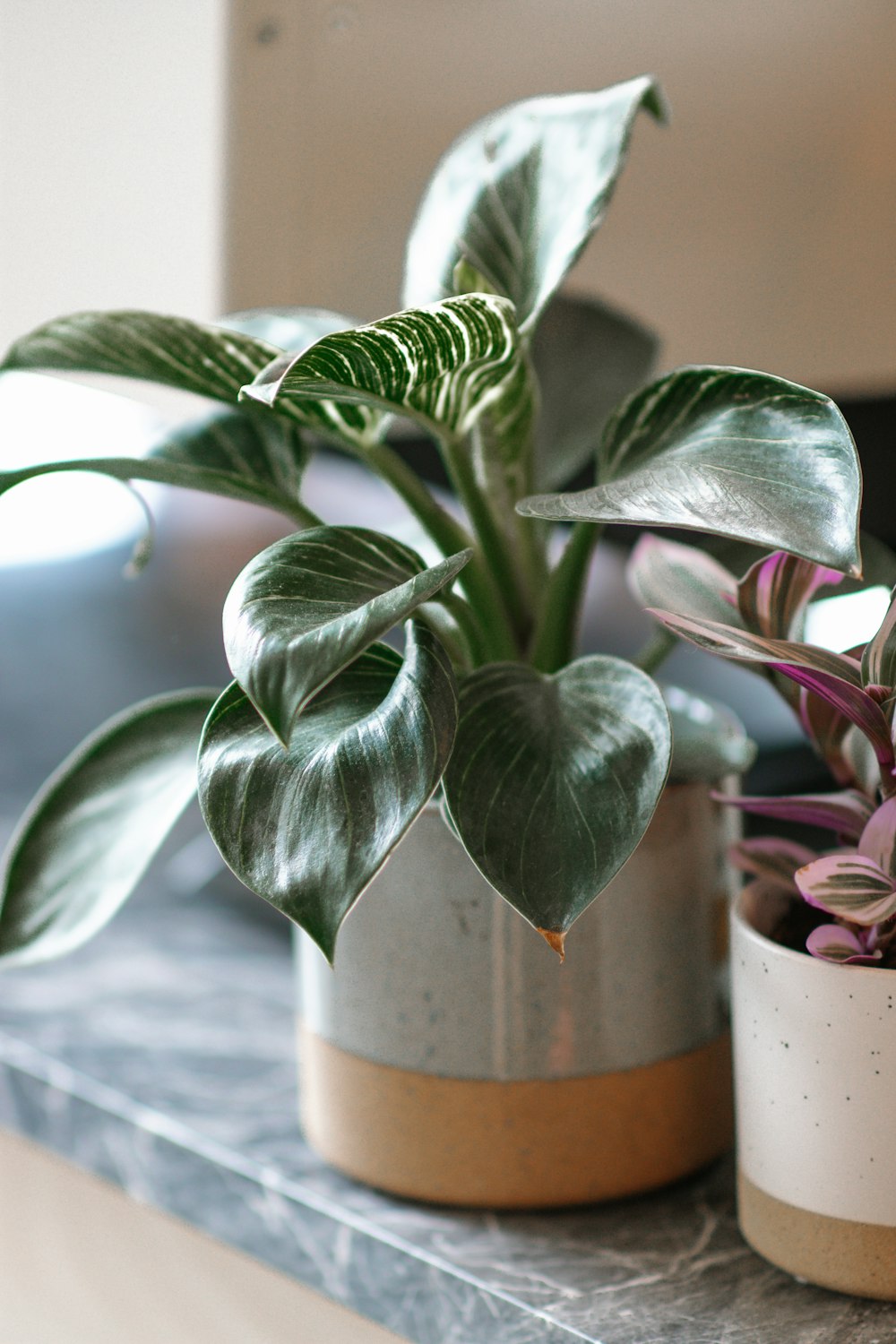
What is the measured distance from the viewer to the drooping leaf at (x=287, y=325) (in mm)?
646

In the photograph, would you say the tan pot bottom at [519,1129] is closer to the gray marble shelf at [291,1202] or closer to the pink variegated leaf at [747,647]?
the gray marble shelf at [291,1202]

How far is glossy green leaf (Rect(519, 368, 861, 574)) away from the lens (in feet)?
1.28

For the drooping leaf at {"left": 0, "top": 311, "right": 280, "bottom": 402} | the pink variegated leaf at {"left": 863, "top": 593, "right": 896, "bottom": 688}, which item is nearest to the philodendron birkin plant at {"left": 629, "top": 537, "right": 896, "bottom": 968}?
the pink variegated leaf at {"left": 863, "top": 593, "right": 896, "bottom": 688}

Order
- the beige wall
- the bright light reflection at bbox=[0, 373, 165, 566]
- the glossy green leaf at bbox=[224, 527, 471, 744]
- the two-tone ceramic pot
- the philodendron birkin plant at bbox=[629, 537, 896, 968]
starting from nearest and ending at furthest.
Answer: the glossy green leaf at bbox=[224, 527, 471, 744], the philodendron birkin plant at bbox=[629, 537, 896, 968], the two-tone ceramic pot, the beige wall, the bright light reflection at bbox=[0, 373, 165, 566]

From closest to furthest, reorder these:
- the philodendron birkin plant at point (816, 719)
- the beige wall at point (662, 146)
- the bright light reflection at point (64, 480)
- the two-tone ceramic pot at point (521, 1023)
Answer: the philodendron birkin plant at point (816, 719), the two-tone ceramic pot at point (521, 1023), the beige wall at point (662, 146), the bright light reflection at point (64, 480)

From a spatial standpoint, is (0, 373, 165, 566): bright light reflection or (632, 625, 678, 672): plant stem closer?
(632, 625, 678, 672): plant stem

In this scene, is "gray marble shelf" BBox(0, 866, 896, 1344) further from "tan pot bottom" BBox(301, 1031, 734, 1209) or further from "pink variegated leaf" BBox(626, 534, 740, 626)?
"pink variegated leaf" BBox(626, 534, 740, 626)

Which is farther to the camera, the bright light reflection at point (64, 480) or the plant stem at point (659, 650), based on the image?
the bright light reflection at point (64, 480)

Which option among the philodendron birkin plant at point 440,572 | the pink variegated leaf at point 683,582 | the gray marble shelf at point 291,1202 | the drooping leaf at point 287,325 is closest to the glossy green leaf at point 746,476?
the philodendron birkin plant at point 440,572

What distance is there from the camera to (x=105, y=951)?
0.94 metres

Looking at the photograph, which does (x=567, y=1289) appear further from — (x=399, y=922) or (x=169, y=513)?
(x=169, y=513)

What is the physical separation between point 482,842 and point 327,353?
0.55 ft

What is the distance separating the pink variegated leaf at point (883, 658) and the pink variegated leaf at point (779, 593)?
0.05m

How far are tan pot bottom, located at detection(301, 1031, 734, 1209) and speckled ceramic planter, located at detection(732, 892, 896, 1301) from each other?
0.20ft
